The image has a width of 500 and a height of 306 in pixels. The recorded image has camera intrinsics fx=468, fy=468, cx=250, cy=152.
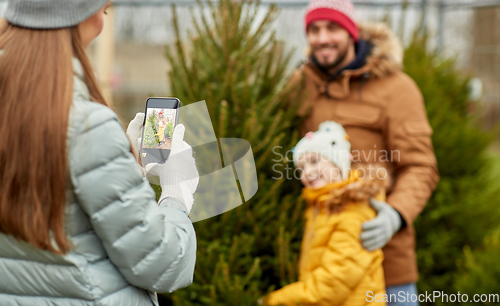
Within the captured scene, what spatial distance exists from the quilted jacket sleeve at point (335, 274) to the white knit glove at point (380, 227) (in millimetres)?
35

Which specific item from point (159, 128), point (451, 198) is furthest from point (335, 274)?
point (451, 198)

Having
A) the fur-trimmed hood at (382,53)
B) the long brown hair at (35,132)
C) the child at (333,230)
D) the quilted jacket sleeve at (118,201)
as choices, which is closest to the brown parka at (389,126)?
the fur-trimmed hood at (382,53)

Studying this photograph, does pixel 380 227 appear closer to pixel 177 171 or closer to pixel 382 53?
pixel 382 53

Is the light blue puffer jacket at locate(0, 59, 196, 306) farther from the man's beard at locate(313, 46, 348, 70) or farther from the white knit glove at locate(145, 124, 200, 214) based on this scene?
the man's beard at locate(313, 46, 348, 70)

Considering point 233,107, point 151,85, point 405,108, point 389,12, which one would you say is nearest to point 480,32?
point 389,12

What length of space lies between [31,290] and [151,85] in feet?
14.5

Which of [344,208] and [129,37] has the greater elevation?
[129,37]

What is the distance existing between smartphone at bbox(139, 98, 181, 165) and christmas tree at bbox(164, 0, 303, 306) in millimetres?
Result: 661

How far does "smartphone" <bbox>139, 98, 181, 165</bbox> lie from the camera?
1.45 m

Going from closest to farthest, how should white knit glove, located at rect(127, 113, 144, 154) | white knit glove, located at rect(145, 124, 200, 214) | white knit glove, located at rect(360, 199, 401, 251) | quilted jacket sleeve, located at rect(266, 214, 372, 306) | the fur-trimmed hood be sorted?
white knit glove, located at rect(145, 124, 200, 214) → white knit glove, located at rect(127, 113, 144, 154) → quilted jacket sleeve, located at rect(266, 214, 372, 306) → white knit glove, located at rect(360, 199, 401, 251) → the fur-trimmed hood

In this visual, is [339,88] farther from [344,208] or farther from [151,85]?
[151,85]

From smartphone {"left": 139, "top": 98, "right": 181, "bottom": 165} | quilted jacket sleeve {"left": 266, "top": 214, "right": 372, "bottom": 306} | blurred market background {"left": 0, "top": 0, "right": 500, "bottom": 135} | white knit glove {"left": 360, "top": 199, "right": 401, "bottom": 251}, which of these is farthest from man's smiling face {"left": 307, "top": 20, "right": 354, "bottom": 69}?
smartphone {"left": 139, "top": 98, "right": 181, "bottom": 165}

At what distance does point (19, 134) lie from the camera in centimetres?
112

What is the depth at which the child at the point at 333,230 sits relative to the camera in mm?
2070
